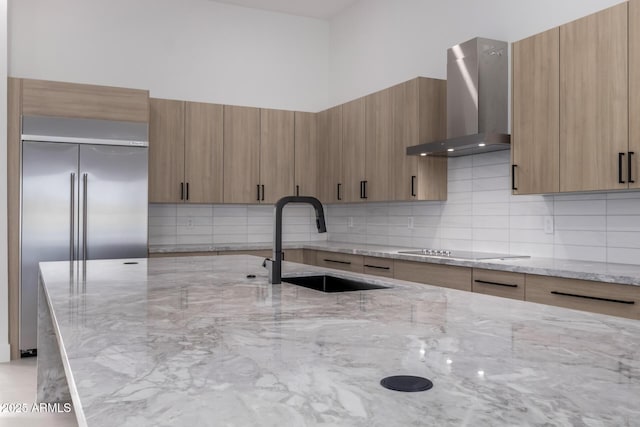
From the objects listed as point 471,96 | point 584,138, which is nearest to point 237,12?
point 471,96

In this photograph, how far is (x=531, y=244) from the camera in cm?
386

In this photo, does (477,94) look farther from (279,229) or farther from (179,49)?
(179,49)

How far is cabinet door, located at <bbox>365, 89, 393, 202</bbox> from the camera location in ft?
15.5

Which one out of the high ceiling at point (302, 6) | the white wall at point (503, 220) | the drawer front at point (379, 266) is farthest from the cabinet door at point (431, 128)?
the high ceiling at point (302, 6)

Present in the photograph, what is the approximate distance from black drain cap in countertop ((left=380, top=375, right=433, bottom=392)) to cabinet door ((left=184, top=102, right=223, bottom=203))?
14.8 feet

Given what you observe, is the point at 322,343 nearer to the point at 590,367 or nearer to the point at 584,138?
the point at 590,367

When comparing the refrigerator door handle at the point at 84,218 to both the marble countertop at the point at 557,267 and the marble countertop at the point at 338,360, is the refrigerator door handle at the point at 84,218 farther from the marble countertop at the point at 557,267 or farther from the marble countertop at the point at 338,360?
the marble countertop at the point at 338,360

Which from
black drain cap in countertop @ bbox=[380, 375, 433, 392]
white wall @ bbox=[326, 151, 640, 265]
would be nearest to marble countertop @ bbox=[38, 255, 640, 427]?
black drain cap in countertop @ bbox=[380, 375, 433, 392]

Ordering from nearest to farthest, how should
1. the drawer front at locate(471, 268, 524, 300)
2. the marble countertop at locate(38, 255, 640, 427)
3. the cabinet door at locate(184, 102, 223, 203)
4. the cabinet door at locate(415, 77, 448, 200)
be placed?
the marble countertop at locate(38, 255, 640, 427) < the drawer front at locate(471, 268, 524, 300) < the cabinet door at locate(415, 77, 448, 200) < the cabinet door at locate(184, 102, 223, 203)

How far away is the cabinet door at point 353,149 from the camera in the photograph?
200 inches

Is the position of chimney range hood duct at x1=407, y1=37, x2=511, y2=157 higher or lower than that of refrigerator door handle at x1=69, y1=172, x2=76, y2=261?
higher

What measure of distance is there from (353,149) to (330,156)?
0.44 meters

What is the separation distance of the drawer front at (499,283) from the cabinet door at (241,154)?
2.69 m

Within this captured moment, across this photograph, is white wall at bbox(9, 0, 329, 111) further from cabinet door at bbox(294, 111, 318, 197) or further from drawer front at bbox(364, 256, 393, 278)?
drawer front at bbox(364, 256, 393, 278)
